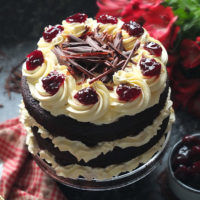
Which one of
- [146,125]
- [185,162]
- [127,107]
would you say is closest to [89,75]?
[127,107]

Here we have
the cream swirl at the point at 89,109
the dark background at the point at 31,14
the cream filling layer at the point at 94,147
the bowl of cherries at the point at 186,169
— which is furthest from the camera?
the dark background at the point at 31,14

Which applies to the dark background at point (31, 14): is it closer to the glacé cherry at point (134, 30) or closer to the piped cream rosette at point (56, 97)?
the glacé cherry at point (134, 30)

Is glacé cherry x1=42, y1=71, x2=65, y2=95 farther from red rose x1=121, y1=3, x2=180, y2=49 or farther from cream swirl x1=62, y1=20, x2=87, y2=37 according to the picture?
red rose x1=121, y1=3, x2=180, y2=49

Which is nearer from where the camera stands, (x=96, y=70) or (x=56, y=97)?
(x=56, y=97)

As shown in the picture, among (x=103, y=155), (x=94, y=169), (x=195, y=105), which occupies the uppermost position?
(x=103, y=155)

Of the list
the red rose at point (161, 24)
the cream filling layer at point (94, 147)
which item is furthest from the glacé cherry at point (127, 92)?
the red rose at point (161, 24)

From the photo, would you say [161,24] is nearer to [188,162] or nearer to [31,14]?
[188,162]

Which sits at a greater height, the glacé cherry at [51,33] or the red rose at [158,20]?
the glacé cherry at [51,33]

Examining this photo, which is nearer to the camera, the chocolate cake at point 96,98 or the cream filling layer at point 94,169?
the chocolate cake at point 96,98

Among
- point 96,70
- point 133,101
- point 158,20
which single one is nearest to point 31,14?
point 158,20
